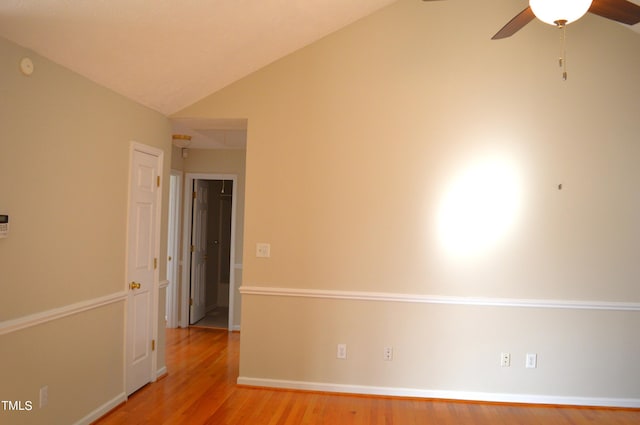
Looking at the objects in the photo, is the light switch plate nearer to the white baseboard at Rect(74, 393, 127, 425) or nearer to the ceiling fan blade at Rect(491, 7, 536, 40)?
the white baseboard at Rect(74, 393, 127, 425)

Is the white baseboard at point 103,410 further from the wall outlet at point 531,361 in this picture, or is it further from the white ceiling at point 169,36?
the wall outlet at point 531,361

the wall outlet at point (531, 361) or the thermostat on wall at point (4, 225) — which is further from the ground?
the thermostat on wall at point (4, 225)

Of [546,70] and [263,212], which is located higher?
[546,70]

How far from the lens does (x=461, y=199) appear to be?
3951 millimetres

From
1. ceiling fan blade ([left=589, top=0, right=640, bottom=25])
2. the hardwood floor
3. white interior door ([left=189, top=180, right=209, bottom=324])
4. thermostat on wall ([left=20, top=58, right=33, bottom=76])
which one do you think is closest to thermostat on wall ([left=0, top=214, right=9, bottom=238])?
thermostat on wall ([left=20, top=58, right=33, bottom=76])

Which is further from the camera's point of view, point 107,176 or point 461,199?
point 461,199

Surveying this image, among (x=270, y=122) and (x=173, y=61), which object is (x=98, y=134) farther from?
(x=270, y=122)

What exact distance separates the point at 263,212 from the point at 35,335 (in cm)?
203

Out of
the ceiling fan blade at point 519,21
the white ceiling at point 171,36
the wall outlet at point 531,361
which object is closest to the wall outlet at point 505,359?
the wall outlet at point 531,361

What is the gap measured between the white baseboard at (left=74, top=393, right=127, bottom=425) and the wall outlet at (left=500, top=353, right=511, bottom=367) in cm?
325

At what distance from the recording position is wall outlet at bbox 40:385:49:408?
2721 millimetres

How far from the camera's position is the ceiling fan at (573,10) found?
203 cm

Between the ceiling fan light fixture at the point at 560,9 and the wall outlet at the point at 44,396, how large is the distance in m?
3.51

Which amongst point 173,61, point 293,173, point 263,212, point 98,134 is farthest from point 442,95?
point 98,134
